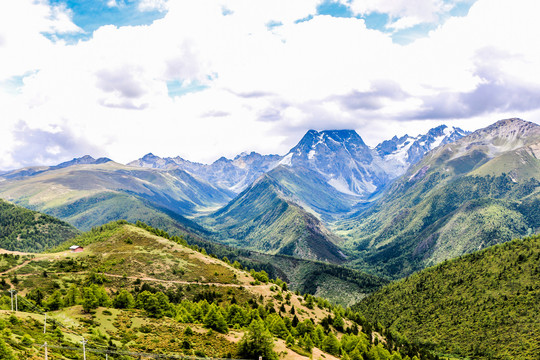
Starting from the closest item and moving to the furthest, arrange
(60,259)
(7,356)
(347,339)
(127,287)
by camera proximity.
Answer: (7,356) < (347,339) < (127,287) < (60,259)

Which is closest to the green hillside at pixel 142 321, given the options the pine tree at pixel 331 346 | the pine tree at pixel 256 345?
the pine tree at pixel 256 345

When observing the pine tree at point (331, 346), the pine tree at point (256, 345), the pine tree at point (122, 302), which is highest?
the pine tree at point (122, 302)

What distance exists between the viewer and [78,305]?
11950 cm

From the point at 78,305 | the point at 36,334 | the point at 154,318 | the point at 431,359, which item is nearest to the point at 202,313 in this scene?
the point at 154,318

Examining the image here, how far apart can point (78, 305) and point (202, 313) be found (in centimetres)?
4270

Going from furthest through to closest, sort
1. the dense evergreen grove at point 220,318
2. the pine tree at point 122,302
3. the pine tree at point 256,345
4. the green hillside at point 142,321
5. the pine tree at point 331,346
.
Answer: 1. the pine tree at point 331,346
2. the pine tree at point 122,302
3. the dense evergreen grove at point 220,318
4. the pine tree at point 256,345
5. the green hillside at point 142,321

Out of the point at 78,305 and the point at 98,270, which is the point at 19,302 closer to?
the point at 78,305

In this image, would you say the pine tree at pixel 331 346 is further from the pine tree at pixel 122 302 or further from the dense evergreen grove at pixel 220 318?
the pine tree at pixel 122 302

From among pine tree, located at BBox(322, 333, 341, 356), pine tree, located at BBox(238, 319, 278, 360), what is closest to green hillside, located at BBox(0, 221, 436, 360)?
pine tree, located at BBox(238, 319, 278, 360)

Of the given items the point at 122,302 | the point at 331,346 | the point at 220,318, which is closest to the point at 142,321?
the point at 122,302

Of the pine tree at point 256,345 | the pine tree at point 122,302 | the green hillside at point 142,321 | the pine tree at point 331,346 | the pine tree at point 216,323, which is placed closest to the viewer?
the green hillside at point 142,321

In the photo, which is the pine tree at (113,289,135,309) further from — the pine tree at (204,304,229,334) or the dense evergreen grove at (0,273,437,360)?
the pine tree at (204,304,229,334)

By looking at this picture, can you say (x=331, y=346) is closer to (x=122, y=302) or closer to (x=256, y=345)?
(x=256, y=345)

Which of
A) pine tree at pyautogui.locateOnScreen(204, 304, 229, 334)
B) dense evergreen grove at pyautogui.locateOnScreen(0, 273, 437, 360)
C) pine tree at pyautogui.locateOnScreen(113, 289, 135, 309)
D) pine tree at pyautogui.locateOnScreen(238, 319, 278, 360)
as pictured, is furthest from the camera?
pine tree at pyautogui.locateOnScreen(113, 289, 135, 309)
